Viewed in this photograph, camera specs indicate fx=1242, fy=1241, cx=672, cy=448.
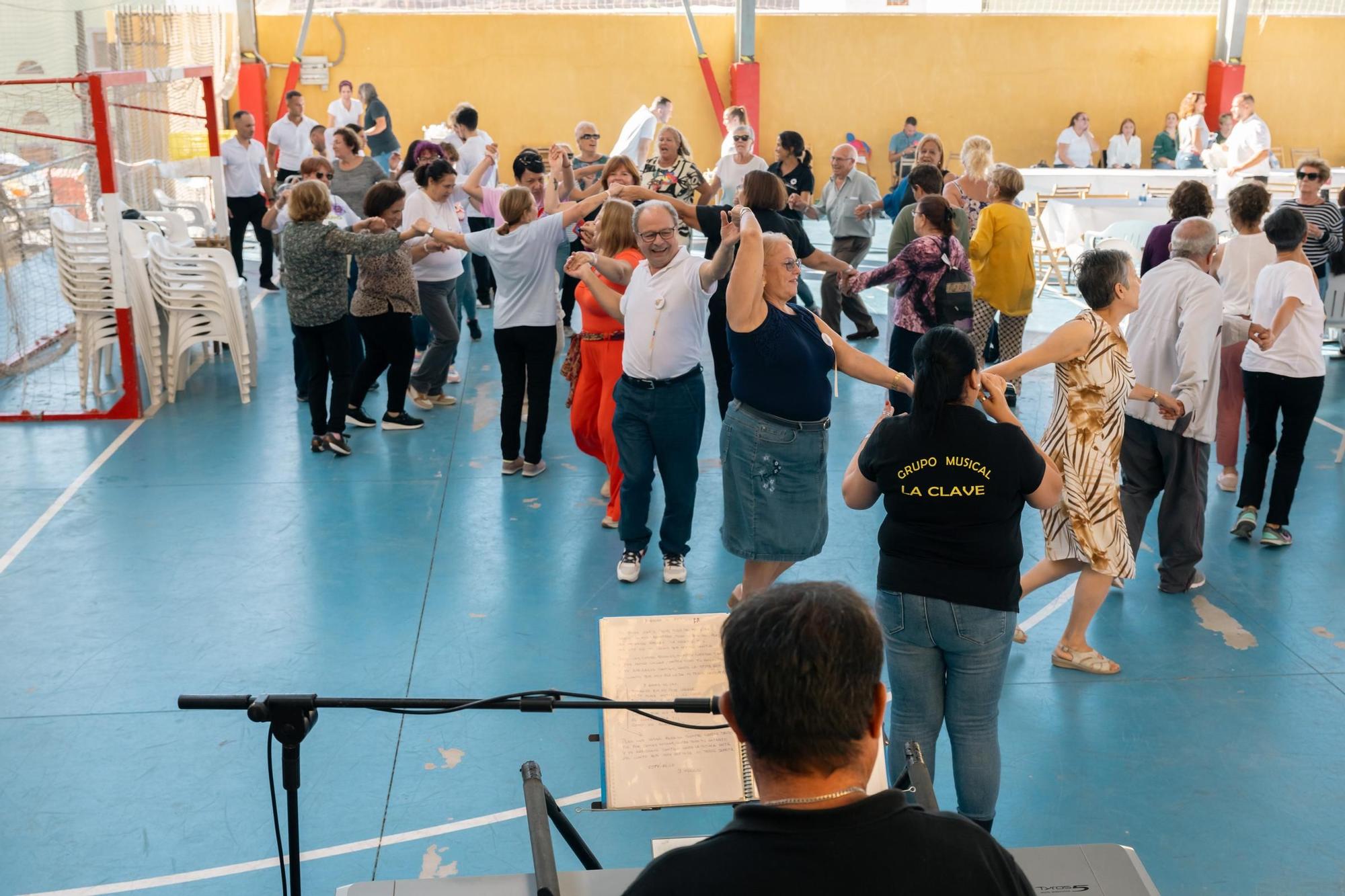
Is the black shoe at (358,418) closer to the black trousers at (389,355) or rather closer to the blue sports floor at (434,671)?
the black trousers at (389,355)

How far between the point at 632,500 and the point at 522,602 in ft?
2.07

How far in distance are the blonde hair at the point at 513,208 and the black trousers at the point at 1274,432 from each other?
11.7 ft

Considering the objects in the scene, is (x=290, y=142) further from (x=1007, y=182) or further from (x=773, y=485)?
(x=773, y=485)

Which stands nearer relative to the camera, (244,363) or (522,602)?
(522,602)

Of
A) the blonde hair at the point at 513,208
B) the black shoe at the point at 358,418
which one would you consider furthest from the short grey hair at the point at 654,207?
the black shoe at the point at 358,418

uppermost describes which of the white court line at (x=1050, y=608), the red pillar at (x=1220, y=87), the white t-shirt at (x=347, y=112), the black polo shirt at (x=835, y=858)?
the red pillar at (x=1220, y=87)

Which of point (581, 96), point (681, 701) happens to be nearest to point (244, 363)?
point (681, 701)

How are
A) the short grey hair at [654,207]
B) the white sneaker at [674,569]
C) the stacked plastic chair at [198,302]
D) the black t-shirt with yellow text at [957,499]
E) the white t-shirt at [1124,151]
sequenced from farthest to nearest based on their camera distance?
the white t-shirt at [1124,151], the stacked plastic chair at [198,302], the white sneaker at [674,569], the short grey hair at [654,207], the black t-shirt with yellow text at [957,499]

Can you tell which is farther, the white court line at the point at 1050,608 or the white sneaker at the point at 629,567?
the white sneaker at the point at 629,567

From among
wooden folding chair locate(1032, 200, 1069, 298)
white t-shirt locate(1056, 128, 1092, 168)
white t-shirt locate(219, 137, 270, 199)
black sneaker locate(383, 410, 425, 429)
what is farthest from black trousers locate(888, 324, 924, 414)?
white t-shirt locate(1056, 128, 1092, 168)

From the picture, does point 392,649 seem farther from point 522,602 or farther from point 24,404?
point 24,404

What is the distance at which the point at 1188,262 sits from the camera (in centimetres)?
494

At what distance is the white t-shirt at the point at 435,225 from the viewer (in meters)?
7.36

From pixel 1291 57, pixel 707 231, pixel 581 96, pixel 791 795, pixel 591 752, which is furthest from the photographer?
pixel 1291 57
